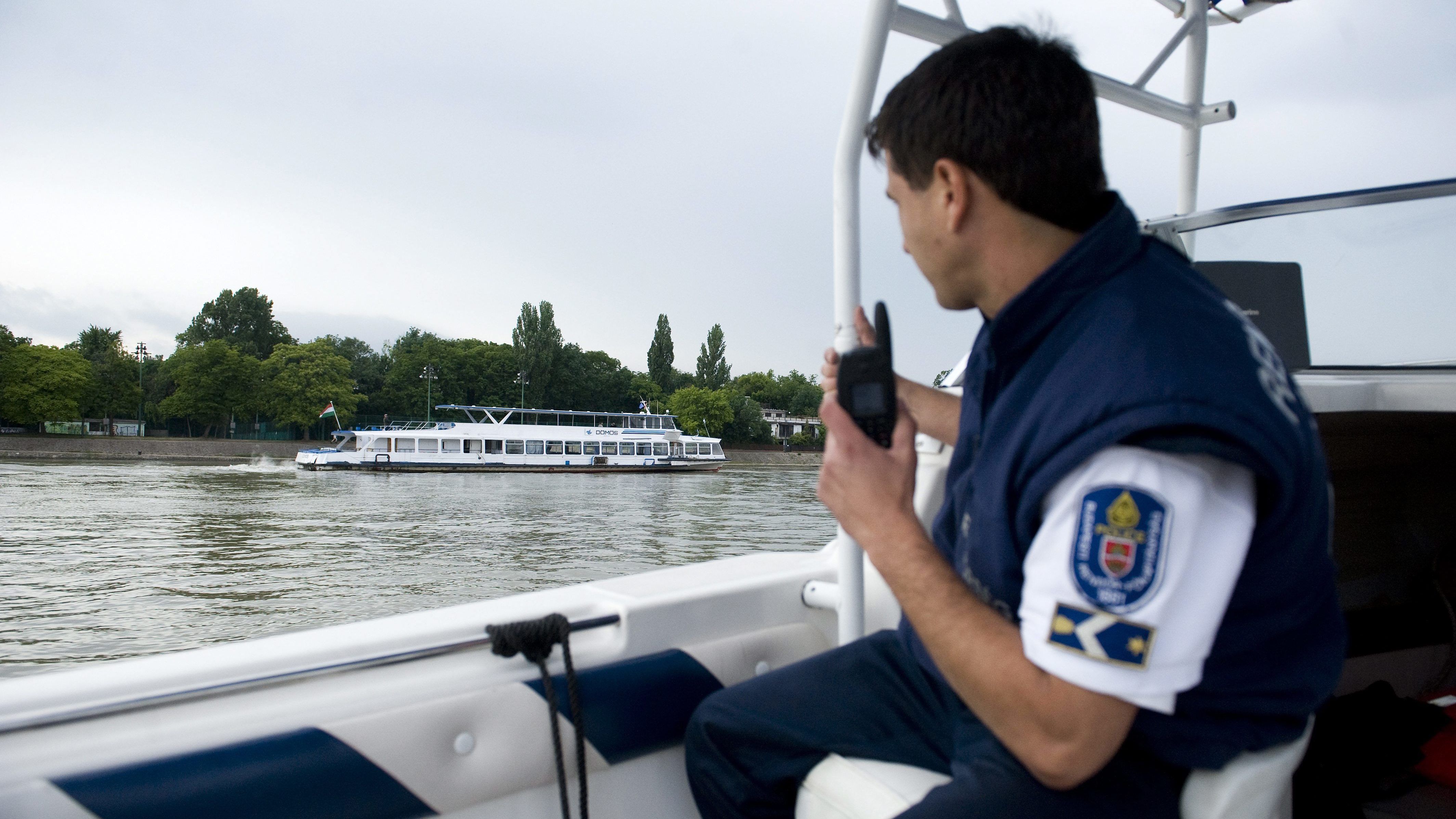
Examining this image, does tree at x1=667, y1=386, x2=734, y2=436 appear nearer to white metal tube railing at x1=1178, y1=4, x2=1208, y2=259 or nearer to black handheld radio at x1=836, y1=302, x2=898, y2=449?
white metal tube railing at x1=1178, y1=4, x2=1208, y2=259

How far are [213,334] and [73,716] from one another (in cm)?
6856

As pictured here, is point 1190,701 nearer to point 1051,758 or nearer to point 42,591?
point 1051,758

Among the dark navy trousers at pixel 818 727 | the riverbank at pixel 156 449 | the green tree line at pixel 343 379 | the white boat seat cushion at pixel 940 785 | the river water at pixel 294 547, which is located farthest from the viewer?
the green tree line at pixel 343 379

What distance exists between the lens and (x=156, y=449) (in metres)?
40.5

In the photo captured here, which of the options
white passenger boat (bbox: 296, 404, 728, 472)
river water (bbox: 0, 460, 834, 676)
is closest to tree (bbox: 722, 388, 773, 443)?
white passenger boat (bbox: 296, 404, 728, 472)

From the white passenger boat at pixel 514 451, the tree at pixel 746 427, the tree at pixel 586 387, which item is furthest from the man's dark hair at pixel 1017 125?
the tree at pixel 586 387

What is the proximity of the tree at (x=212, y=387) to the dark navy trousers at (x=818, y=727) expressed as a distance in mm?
52765

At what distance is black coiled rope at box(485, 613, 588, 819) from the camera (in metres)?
1.15

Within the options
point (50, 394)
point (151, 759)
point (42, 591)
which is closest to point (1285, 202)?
point (151, 759)

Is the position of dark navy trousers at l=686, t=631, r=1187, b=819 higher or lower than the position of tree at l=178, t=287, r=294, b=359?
lower

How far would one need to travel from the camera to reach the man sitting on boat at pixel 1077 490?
656 millimetres

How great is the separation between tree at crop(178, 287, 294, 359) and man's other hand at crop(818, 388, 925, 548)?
66287mm

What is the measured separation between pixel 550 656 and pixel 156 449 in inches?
1868

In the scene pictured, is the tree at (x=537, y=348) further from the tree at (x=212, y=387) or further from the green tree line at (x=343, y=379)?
the tree at (x=212, y=387)
